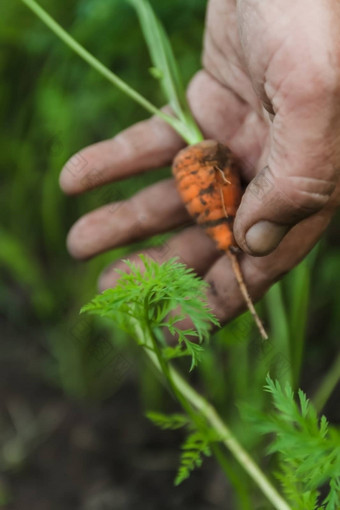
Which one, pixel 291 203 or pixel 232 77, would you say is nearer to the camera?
pixel 291 203

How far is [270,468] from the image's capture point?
4.39ft

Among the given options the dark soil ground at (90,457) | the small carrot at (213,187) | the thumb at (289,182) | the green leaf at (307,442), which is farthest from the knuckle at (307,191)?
the dark soil ground at (90,457)

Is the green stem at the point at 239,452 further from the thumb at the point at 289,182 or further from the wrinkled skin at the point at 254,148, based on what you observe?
the thumb at the point at 289,182

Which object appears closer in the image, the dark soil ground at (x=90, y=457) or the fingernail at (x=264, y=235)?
the fingernail at (x=264, y=235)

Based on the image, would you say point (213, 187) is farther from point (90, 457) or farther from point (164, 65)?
point (90, 457)

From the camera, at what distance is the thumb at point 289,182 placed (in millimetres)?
999

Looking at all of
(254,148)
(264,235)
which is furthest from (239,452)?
(254,148)

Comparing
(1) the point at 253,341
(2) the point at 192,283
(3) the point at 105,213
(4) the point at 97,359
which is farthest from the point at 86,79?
(2) the point at 192,283

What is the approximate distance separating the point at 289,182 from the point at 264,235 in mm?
104

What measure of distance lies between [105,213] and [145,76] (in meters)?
0.70

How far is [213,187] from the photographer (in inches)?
50.3

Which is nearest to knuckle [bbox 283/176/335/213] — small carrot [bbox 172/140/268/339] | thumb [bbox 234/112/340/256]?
thumb [bbox 234/112/340/256]

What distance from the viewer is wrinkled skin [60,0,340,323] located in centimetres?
100

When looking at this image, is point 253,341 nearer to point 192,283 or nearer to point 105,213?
point 105,213
